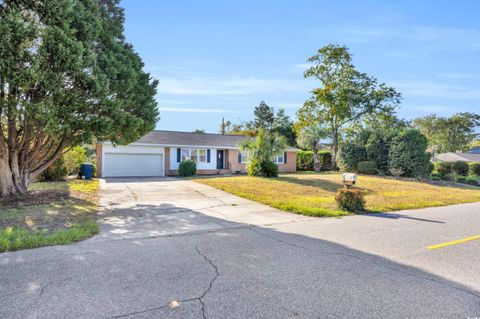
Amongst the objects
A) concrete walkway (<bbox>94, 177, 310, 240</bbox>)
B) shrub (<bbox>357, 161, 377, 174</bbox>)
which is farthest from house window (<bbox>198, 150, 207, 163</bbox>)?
shrub (<bbox>357, 161, 377, 174</bbox>)

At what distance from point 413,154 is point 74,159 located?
2403cm

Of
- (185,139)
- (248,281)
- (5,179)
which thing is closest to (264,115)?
(185,139)

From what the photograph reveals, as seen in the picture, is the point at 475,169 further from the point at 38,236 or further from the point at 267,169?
the point at 38,236

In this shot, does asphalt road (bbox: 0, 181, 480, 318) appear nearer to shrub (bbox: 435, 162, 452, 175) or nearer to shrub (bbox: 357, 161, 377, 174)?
shrub (bbox: 357, 161, 377, 174)

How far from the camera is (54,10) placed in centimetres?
746

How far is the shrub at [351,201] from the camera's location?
873 cm

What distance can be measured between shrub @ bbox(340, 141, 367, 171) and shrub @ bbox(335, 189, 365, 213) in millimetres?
16838

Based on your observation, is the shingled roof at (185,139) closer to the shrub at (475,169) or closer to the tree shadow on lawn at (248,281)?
the tree shadow on lawn at (248,281)

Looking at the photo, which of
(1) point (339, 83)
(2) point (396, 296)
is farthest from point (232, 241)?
(1) point (339, 83)

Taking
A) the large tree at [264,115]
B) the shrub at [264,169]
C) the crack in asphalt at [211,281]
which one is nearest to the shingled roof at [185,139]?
the shrub at [264,169]

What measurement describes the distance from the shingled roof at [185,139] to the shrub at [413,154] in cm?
1336

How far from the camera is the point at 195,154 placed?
77.2ft

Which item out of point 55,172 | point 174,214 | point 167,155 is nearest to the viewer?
point 174,214

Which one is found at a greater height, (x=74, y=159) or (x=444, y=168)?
(x=74, y=159)
